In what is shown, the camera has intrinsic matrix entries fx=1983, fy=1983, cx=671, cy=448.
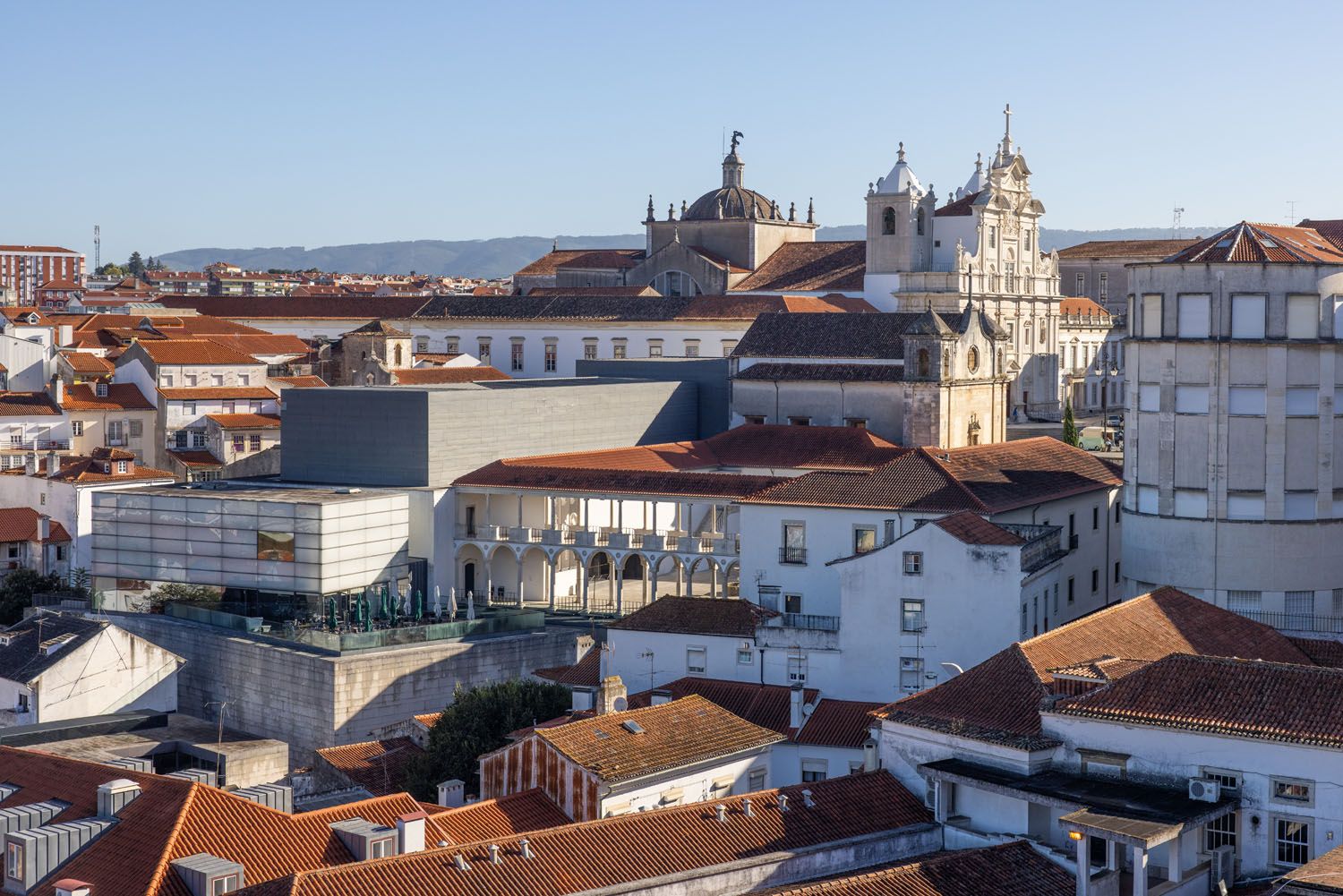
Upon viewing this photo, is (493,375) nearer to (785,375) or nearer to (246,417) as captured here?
(246,417)

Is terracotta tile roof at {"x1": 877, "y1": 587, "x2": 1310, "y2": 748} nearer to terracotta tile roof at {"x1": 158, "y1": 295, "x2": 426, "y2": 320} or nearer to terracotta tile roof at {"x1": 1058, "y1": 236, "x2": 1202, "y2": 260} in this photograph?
terracotta tile roof at {"x1": 158, "y1": 295, "x2": 426, "y2": 320}

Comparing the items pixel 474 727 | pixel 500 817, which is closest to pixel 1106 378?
pixel 474 727

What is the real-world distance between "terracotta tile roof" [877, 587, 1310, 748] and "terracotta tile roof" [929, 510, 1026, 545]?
9.25 feet

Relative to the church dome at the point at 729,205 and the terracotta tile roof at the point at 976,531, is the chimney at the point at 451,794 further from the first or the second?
the church dome at the point at 729,205

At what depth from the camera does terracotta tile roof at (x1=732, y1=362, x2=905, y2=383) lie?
55844mm

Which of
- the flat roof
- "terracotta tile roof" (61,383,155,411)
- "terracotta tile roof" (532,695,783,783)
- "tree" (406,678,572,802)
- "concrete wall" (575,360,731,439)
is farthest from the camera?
"terracotta tile roof" (61,383,155,411)

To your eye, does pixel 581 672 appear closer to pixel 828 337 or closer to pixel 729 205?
pixel 828 337

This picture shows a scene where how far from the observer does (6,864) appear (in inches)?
1013

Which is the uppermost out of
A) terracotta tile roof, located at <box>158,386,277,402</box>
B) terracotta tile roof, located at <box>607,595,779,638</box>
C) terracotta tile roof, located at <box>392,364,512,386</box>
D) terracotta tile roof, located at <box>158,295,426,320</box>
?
terracotta tile roof, located at <box>158,295,426,320</box>

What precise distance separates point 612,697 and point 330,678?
10.2 m

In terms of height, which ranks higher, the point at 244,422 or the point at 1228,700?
the point at 244,422

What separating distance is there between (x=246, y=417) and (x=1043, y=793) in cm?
4812

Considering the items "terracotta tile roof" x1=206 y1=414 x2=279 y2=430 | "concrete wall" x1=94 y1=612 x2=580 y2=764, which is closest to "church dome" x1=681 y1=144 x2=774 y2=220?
"terracotta tile roof" x1=206 y1=414 x2=279 y2=430

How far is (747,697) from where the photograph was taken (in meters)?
35.5
